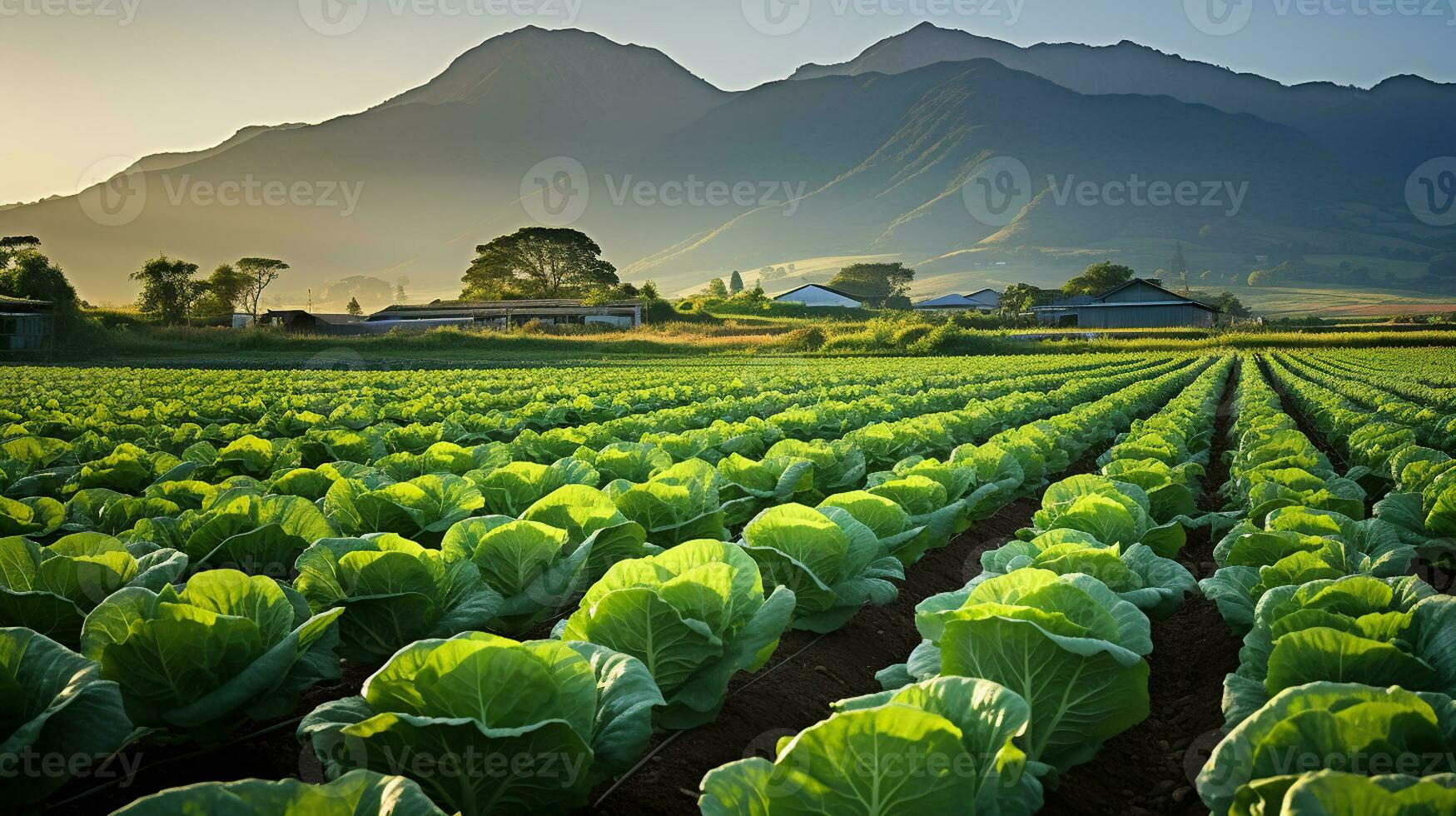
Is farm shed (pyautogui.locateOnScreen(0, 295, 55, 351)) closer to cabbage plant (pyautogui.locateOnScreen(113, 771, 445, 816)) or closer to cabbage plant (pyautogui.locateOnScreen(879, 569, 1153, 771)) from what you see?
cabbage plant (pyautogui.locateOnScreen(113, 771, 445, 816))

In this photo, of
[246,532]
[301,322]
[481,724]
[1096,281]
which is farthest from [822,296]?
[481,724]

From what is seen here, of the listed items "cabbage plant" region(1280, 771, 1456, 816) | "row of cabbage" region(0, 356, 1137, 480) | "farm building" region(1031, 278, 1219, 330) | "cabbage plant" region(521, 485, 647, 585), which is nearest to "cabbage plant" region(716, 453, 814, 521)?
"cabbage plant" region(521, 485, 647, 585)

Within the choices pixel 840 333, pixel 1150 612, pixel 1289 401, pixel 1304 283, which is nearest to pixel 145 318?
pixel 840 333

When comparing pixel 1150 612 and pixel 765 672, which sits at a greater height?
pixel 1150 612

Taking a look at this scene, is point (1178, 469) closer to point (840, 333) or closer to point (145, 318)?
point (840, 333)

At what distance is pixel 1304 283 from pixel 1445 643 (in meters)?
229

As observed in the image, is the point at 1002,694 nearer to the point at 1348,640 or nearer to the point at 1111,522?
the point at 1348,640

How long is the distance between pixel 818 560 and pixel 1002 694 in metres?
1.53

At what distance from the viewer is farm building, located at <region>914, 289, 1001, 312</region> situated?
107375 millimetres

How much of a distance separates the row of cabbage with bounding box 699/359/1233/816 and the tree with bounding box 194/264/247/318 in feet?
311

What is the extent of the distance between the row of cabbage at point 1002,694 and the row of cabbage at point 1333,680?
275mm

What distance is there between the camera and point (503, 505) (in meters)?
4.28

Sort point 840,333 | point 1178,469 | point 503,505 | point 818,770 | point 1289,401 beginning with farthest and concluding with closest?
point 840,333 → point 1289,401 → point 1178,469 → point 503,505 → point 818,770

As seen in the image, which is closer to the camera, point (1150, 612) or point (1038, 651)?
point (1038, 651)
